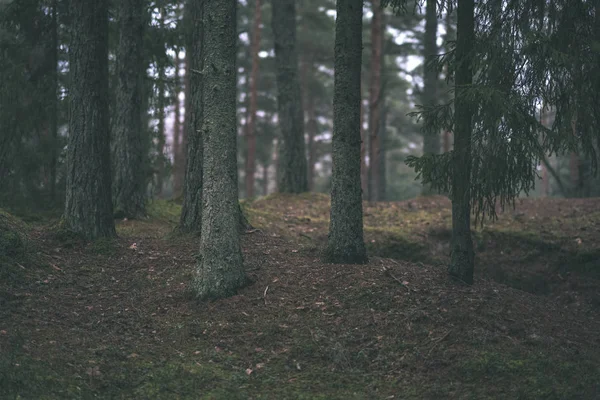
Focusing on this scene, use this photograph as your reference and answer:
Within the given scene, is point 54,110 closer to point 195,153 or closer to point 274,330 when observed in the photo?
point 195,153

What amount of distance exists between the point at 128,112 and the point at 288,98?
18.8 ft

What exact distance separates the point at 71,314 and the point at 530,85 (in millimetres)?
7273

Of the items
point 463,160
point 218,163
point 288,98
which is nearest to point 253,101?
point 288,98

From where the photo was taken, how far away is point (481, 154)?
26.5 feet

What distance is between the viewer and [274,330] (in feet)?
25.5

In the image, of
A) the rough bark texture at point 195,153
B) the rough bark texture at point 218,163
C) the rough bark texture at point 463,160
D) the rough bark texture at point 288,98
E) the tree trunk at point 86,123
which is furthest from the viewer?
the rough bark texture at point 288,98

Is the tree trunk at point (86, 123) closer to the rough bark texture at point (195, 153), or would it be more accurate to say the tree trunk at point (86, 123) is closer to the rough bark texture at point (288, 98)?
the rough bark texture at point (195, 153)

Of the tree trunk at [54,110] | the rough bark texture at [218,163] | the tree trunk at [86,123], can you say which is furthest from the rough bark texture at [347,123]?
the tree trunk at [54,110]

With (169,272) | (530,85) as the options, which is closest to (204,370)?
(169,272)

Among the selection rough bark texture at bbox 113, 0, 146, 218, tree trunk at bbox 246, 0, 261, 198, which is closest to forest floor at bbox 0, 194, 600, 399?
rough bark texture at bbox 113, 0, 146, 218

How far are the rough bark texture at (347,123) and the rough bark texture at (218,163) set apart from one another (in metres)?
1.78

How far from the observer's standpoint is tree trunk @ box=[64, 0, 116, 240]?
33.1 feet

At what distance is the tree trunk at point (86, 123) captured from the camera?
10.1 metres

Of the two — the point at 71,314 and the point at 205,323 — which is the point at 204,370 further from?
the point at 71,314
